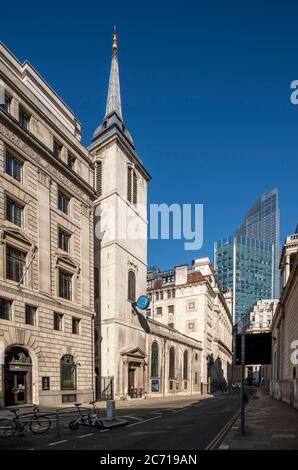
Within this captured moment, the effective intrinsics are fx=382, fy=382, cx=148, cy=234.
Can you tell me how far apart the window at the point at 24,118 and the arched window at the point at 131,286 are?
2282cm

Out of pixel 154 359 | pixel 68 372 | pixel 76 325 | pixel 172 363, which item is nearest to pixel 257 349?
pixel 68 372

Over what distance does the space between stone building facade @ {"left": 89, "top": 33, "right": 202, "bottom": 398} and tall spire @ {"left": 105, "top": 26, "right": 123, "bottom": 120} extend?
0.19m

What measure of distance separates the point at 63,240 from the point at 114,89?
32.7 meters

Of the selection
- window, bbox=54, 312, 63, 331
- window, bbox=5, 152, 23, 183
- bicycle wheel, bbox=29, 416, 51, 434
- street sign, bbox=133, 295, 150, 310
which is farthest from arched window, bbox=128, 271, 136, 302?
bicycle wheel, bbox=29, 416, 51, 434

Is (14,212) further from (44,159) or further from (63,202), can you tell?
(63,202)

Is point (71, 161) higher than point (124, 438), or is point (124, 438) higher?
point (71, 161)

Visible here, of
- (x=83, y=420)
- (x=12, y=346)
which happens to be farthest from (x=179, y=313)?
(x=83, y=420)

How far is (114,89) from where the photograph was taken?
2285 inches

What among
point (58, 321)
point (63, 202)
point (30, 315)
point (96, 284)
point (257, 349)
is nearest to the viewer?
point (257, 349)

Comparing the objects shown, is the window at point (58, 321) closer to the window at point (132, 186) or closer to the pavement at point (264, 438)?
the pavement at point (264, 438)

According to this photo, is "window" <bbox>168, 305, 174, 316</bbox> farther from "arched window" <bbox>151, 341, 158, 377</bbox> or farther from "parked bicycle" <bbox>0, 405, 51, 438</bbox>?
"parked bicycle" <bbox>0, 405, 51, 438</bbox>
